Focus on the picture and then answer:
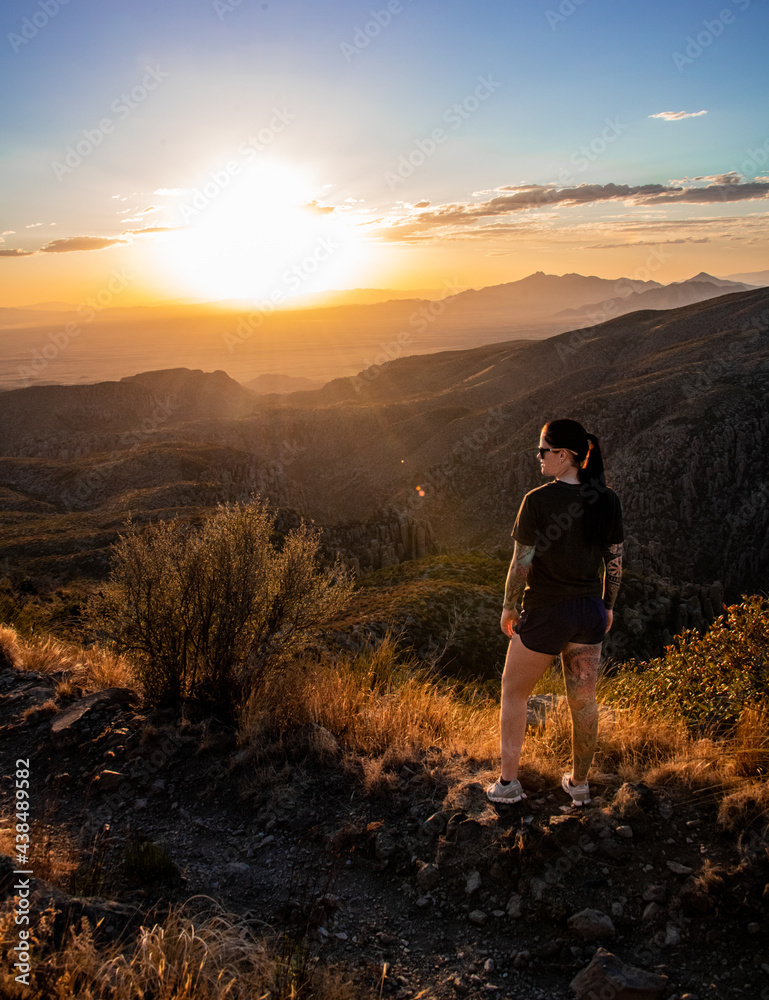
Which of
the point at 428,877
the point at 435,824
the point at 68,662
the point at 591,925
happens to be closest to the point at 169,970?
the point at 428,877

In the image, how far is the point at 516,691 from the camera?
3.78 metres

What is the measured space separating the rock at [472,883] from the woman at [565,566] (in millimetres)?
983

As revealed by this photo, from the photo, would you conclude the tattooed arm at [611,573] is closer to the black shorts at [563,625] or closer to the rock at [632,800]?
the black shorts at [563,625]

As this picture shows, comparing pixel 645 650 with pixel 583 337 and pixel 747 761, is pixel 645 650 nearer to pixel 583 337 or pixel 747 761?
pixel 747 761

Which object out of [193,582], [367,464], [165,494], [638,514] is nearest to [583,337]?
[367,464]

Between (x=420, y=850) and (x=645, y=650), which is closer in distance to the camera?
(x=420, y=850)

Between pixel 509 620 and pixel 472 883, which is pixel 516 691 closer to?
pixel 509 620

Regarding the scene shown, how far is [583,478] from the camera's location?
11.8ft

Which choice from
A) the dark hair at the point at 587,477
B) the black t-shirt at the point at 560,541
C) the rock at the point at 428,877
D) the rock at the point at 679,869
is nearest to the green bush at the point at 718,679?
the rock at the point at 679,869

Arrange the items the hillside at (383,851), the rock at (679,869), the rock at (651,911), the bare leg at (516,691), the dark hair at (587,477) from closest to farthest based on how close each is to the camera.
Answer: the hillside at (383,851)
the rock at (651,911)
the rock at (679,869)
the dark hair at (587,477)
the bare leg at (516,691)

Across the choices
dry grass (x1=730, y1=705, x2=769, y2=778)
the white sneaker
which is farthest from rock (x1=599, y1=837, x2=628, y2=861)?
dry grass (x1=730, y1=705, x2=769, y2=778)

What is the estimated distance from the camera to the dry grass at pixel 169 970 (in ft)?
7.95

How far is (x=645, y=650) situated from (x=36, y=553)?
20.1m

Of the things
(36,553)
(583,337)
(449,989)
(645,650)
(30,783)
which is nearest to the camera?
(449,989)
